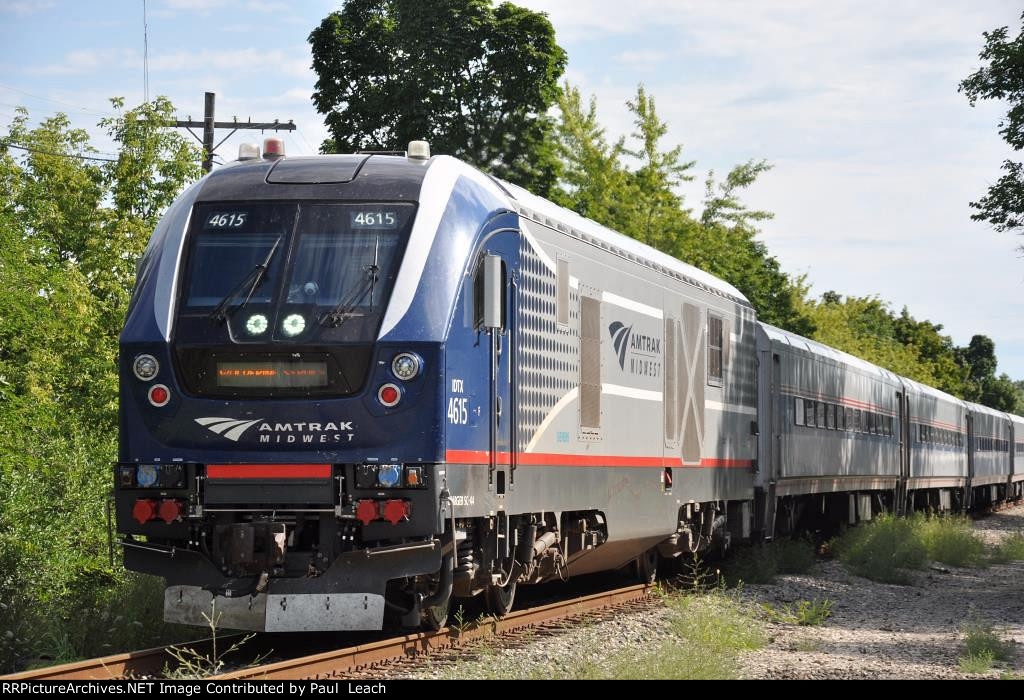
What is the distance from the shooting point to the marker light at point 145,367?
950cm

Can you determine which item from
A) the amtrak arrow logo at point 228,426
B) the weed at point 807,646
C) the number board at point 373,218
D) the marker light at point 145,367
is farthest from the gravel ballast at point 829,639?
the number board at point 373,218

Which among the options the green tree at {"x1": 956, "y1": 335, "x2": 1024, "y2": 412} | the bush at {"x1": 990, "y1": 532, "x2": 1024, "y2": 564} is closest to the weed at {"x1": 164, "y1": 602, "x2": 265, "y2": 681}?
the bush at {"x1": 990, "y1": 532, "x2": 1024, "y2": 564}

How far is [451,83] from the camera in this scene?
37.1 meters

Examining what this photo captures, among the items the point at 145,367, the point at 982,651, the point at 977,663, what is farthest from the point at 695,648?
the point at 145,367

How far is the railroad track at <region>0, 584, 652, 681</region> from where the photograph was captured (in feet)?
27.5

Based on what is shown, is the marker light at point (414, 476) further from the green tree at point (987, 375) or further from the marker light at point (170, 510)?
the green tree at point (987, 375)

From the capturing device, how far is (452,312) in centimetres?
963

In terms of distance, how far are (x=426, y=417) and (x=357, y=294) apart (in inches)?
38.5

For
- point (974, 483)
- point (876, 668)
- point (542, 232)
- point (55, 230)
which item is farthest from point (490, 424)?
point (974, 483)

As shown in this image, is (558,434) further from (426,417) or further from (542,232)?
(426,417)

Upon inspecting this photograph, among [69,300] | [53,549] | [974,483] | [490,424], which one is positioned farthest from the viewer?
[974,483]

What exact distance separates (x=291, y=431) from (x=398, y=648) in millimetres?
1798

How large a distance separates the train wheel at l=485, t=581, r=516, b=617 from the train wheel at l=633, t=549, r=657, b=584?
13.7ft

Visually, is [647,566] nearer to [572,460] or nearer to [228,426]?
[572,460]
